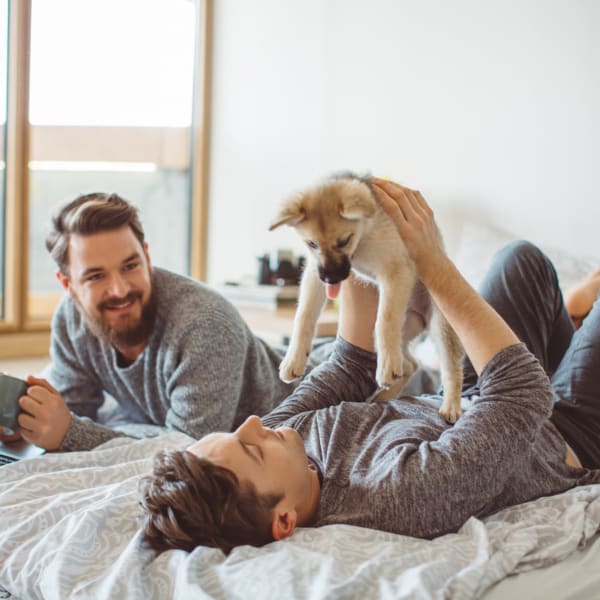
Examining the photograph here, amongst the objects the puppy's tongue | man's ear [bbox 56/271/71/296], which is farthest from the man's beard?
the puppy's tongue

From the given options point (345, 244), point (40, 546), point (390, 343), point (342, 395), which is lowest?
point (40, 546)

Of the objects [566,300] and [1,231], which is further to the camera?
[1,231]

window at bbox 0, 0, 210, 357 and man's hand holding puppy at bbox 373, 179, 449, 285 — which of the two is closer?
man's hand holding puppy at bbox 373, 179, 449, 285

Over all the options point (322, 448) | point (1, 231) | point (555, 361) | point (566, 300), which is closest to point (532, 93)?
point (566, 300)

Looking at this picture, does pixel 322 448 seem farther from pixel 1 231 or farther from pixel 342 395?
pixel 1 231

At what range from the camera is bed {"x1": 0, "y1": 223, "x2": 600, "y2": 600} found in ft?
3.72

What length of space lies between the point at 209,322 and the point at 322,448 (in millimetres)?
668

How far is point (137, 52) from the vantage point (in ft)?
14.3

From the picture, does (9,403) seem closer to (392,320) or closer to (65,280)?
(65,280)

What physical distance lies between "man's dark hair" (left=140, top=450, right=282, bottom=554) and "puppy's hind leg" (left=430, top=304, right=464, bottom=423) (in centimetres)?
55

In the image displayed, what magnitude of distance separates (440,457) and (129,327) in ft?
3.66

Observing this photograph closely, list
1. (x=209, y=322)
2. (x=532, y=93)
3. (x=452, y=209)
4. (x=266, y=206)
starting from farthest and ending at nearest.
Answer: (x=266, y=206) < (x=452, y=209) < (x=532, y=93) < (x=209, y=322)

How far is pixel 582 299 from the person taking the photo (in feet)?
7.72

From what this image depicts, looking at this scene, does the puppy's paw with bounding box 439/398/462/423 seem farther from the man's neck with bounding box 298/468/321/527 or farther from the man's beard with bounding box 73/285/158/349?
the man's beard with bounding box 73/285/158/349
